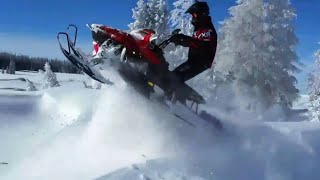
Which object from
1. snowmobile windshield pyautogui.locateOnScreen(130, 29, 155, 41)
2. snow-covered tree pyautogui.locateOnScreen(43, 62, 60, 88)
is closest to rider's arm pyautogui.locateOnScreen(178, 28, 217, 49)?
snowmobile windshield pyautogui.locateOnScreen(130, 29, 155, 41)

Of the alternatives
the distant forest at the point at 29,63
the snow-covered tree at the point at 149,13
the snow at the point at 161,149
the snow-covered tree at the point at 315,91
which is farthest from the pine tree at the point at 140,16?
the distant forest at the point at 29,63

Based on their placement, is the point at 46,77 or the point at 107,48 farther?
the point at 46,77

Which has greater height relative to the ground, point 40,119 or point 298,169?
point 298,169

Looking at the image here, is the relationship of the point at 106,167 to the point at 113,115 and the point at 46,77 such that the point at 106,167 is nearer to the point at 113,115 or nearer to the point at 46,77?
the point at 113,115

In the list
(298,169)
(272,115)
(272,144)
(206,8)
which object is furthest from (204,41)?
(272,115)

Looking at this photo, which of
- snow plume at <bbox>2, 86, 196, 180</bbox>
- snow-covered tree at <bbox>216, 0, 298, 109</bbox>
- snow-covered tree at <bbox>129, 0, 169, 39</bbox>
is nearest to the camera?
snow plume at <bbox>2, 86, 196, 180</bbox>

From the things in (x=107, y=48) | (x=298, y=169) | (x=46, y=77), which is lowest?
(x=46, y=77)

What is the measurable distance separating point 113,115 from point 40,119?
10267 mm

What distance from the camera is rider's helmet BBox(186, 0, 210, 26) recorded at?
9.19 meters

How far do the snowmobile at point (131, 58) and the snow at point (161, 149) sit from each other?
0.38 metres

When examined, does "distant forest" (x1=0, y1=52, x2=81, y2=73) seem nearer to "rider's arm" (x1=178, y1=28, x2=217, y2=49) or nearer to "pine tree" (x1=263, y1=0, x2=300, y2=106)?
"pine tree" (x1=263, y1=0, x2=300, y2=106)

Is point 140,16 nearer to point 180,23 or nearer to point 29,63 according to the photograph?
point 180,23

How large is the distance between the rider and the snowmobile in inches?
13.3

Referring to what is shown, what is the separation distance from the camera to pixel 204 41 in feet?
30.4
